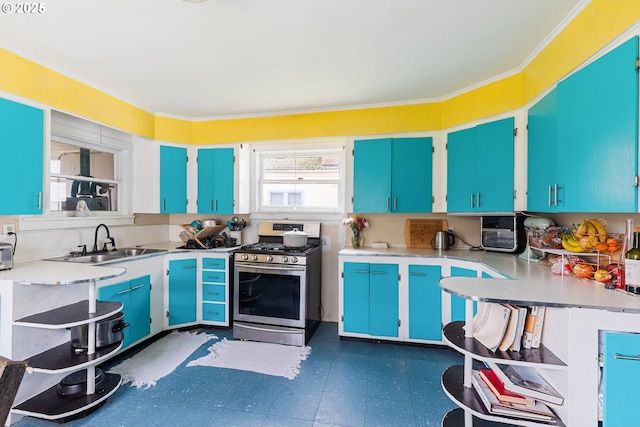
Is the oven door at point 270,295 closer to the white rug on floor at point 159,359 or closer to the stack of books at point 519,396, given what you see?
the white rug on floor at point 159,359

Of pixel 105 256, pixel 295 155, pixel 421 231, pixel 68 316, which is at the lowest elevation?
pixel 68 316

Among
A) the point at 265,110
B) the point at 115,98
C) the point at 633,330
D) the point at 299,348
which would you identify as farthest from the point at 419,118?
the point at 115,98

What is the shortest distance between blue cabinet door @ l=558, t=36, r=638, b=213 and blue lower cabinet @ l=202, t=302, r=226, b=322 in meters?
3.27

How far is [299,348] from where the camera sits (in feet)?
9.48

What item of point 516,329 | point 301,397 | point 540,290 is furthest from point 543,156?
point 301,397

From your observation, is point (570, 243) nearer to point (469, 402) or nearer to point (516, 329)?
point (516, 329)

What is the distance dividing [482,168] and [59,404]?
370 centimetres

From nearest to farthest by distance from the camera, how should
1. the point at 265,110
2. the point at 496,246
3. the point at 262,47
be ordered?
the point at 262,47 → the point at 496,246 → the point at 265,110

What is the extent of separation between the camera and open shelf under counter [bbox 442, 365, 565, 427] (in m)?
1.31

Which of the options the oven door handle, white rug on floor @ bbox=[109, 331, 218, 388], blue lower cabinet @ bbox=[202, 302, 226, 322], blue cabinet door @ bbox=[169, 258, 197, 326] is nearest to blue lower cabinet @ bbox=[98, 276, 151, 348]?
white rug on floor @ bbox=[109, 331, 218, 388]

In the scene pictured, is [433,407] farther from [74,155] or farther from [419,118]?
[74,155]

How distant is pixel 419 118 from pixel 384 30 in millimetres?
1355

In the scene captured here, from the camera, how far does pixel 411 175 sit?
3143 millimetres

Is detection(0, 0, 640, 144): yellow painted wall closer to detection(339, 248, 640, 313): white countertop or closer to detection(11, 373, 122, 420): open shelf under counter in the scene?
detection(339, 248, 640, 313): white countertop
